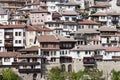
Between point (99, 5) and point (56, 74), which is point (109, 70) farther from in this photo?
point (99, 5)

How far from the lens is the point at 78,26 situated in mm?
67312

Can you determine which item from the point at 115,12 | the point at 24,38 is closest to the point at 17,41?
the point at 24,38

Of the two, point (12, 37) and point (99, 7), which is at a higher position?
point (99, 7)

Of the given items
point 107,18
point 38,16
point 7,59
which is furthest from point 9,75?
point 107,18

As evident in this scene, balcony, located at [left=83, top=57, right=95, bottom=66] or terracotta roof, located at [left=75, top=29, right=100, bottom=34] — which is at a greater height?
terracotta roof, located at [left=75, top=29, right=100, bottom=34]

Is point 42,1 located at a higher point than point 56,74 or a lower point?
higher

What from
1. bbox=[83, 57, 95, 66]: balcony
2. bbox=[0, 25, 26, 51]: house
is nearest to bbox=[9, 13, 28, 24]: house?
bbox=[0, 25, 26, 51]: house

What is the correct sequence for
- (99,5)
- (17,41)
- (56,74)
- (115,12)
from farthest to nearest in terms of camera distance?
(99,5), (115,12), (17,41), (56,74)

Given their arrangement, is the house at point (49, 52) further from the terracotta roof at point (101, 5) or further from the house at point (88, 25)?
the terracotta roof at point (101, 5)

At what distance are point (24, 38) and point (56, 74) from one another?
833 centimetres

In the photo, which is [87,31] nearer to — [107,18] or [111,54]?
[111,54]

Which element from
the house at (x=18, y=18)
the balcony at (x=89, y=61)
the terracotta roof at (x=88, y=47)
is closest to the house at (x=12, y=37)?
the house at (x=18, y=18)

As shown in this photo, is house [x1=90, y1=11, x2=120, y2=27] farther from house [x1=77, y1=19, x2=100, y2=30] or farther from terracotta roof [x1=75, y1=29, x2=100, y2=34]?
terracotta roof [x1=75, y1=29, x2=100, y2=34]

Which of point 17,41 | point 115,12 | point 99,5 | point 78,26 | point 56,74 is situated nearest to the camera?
point 56,74
